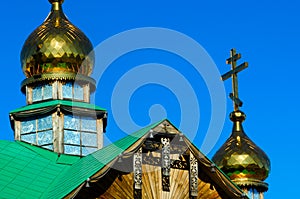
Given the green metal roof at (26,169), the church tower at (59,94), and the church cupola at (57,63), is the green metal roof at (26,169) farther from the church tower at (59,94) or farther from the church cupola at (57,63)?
the church cupola at (57,63)

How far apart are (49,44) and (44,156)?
5.16 metres

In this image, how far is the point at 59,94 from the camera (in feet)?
121

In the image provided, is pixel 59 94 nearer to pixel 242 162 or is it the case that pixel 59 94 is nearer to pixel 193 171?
pixel 242 162

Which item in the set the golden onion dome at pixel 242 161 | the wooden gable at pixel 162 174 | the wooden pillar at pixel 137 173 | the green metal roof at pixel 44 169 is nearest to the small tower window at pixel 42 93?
the green metal roof at pixel 44 169

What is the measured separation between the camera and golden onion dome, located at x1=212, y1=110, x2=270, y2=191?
40.4 metres

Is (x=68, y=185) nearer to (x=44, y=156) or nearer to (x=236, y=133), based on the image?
(x=44, y=156)

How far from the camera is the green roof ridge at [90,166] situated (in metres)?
28.6

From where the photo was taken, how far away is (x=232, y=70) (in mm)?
39844

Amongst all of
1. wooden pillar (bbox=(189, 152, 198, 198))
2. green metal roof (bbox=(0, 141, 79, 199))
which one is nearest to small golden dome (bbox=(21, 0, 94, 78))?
green metal roof (bbox=(0, 141, 79, 199))

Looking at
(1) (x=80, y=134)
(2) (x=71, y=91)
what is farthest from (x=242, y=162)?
(2) (x=71, y=91)

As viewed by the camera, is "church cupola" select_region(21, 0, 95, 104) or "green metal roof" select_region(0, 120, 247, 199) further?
"church cupola" select_region(21, 0, 95, 104)

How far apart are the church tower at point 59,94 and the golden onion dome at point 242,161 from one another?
5375 mm

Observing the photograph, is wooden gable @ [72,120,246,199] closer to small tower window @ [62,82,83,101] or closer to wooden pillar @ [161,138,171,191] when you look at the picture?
wooden pillar @ [161,138,171,191]

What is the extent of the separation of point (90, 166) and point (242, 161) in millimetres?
11794
